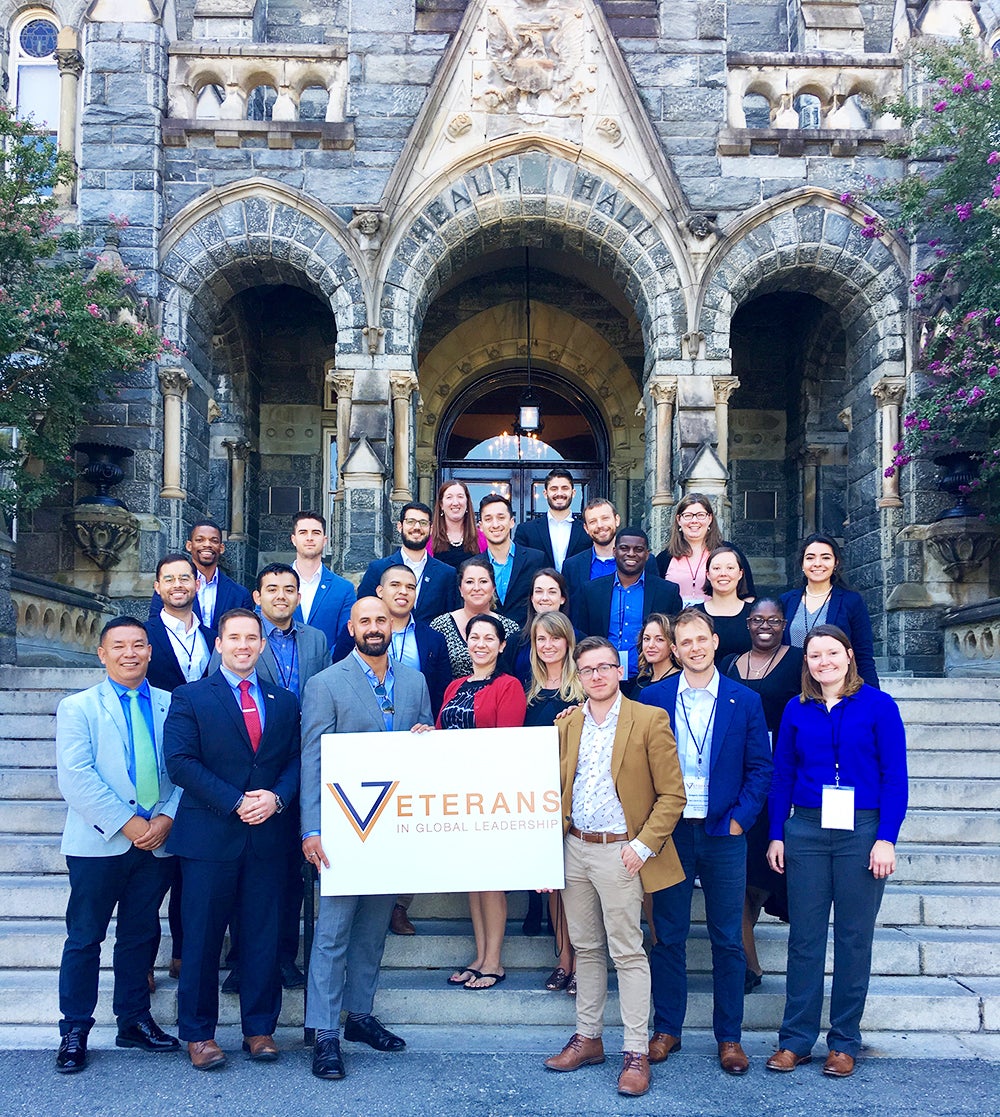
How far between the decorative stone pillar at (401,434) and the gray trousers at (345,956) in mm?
6017

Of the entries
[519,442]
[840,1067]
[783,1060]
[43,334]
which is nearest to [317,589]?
[783,1060]

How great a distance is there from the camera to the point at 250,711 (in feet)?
14.6

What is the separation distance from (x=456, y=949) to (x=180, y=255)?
24.6 ft

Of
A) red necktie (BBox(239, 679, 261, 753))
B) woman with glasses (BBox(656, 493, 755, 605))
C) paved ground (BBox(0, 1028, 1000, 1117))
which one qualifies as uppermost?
woman with glasses (BBox(656, 493, 755, 605))

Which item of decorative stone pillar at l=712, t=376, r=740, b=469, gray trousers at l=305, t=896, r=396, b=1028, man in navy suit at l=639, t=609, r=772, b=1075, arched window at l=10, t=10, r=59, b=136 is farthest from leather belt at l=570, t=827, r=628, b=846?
arched window at l=10, t=10, r=59, b=136

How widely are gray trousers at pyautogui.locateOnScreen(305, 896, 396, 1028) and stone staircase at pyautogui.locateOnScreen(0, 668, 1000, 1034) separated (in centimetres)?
33

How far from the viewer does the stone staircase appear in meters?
4.72

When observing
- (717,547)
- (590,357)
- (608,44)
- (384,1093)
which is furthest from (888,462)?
(384,1093)

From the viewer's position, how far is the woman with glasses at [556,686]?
461cm

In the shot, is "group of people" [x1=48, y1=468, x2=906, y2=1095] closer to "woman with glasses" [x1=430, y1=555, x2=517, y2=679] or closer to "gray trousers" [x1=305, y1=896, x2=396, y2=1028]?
"gray trousers" [x1=305, y1=896, x2=396, y2=1028]

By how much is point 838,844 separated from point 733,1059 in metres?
0.94

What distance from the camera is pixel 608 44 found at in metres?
10.1

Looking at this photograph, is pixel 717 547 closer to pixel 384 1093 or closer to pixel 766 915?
pixel 766 915

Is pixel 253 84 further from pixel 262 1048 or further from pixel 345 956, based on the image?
pixel 262 1048
